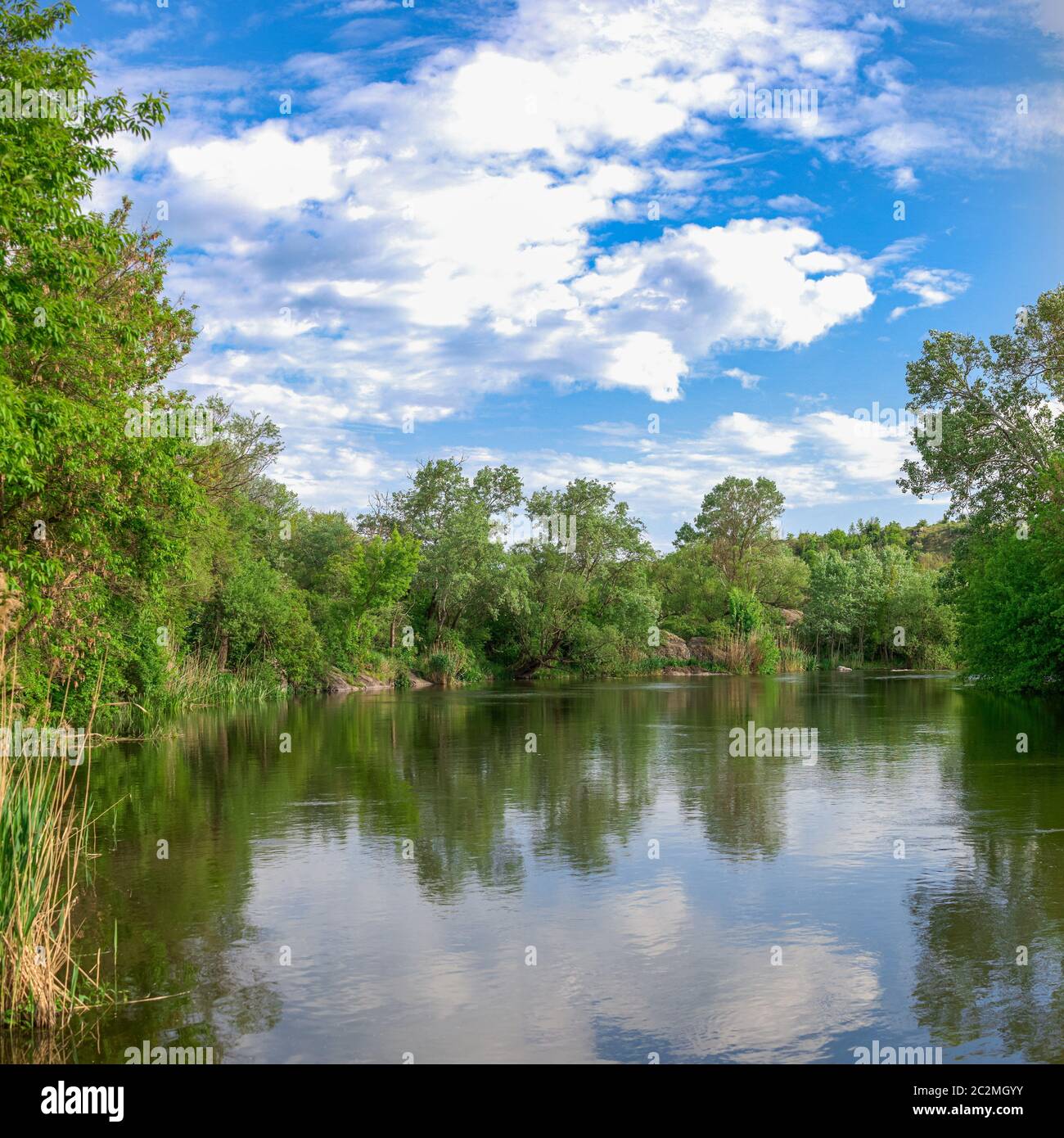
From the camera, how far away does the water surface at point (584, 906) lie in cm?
655

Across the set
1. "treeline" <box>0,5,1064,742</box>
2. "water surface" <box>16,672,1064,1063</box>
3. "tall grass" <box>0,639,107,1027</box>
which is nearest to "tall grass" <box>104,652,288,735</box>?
"treeline" <box>0,5,1064,742</box>

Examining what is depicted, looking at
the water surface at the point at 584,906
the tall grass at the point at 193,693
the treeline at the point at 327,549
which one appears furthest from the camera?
the tall grass at the point at 193,693

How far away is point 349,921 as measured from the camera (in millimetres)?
8891

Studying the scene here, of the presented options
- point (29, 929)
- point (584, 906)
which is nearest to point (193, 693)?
point (584, 906)

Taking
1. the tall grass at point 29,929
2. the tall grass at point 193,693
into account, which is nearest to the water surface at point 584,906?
the tall grass at point 29,929

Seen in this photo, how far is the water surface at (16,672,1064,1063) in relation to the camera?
655cm

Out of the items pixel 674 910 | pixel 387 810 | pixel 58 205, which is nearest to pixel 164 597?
pixel 387 810

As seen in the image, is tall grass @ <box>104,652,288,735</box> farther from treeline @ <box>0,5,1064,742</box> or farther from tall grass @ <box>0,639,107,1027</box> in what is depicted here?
tall grass @ <box>0,639,107,1027</box>

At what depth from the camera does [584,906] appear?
9.30 m

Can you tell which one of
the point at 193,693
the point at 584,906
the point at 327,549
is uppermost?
the point at 327,549

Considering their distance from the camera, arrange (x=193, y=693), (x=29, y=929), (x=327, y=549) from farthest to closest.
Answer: (x=327, y=549) < (x=193, y=693) < (x=29, y=929)

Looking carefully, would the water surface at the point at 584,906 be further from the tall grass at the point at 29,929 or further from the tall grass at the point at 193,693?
the tall grass at the point at 193,693

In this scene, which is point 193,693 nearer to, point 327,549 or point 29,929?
point 327,549
